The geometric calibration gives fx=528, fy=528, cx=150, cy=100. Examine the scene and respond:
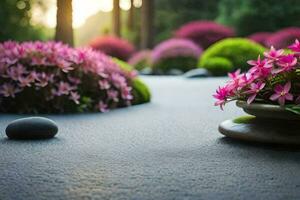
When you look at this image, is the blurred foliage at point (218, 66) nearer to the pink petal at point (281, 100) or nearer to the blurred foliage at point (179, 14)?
the pink petal at point (281, 100)

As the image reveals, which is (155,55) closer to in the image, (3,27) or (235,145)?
(3,27)

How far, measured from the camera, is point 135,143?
10.2 ft

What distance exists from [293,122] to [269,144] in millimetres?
184

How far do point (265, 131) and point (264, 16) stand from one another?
1728 centimetres

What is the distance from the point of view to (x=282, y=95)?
2799 millimetres

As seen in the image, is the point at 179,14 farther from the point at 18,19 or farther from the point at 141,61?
the point at 18,19

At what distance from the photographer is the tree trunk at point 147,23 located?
18.1m

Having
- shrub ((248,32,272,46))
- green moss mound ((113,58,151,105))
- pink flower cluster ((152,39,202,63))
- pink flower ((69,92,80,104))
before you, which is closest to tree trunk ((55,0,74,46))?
green moss mound ((113,58,151,105))

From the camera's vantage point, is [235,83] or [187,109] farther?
[187,109]

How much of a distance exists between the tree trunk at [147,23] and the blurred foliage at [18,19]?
374 centimetres

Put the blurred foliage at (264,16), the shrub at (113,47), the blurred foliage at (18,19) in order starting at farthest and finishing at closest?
the blurred foliage at (264,16)
the shrub at (113,47)
the blurred foliage at (18,19)

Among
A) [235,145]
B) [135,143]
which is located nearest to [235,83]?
[235,145]

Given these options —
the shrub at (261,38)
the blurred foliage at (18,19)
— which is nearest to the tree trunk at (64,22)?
the blurred foliage at (18,19)

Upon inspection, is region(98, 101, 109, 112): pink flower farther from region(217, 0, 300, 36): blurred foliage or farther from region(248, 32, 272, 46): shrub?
region(217, 0, 300, 36): blurred foliage
